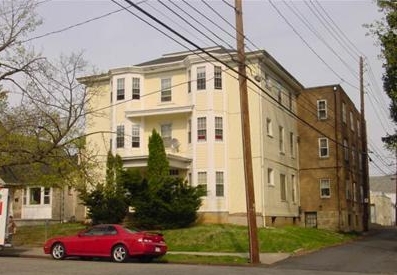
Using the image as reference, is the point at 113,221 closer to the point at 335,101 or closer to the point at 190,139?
the point at 190,139

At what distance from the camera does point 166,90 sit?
37.0 m

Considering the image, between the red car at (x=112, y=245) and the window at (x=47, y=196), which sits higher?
the window at (x=47, y=196)

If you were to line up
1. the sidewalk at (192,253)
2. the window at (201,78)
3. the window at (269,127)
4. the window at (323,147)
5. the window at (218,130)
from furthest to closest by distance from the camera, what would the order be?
the window at (323,147) < the window at (269,127) < the window at (201,78) < the window at (218,130) < the sidewalk at (192,253)

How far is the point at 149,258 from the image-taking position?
69.1 feet

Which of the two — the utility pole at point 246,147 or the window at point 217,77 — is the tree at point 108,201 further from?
the utility pole at point 246,147

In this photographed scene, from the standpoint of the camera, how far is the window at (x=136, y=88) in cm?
3732

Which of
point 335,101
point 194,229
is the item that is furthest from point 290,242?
point 335,101

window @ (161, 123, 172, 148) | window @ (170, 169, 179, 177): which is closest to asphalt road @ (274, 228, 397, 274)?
window @ (170, 169, 179, 177)

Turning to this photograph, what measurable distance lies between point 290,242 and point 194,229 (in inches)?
197

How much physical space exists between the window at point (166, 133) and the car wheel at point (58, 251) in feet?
50.0

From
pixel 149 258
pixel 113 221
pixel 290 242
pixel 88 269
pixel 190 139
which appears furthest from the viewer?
pixel 190 139

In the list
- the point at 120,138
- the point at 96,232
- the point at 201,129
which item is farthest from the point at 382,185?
the point at 96,232

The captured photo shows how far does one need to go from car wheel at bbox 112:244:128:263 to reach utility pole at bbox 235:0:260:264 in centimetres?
444

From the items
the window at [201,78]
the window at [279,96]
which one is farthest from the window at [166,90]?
the window at [279,96]
